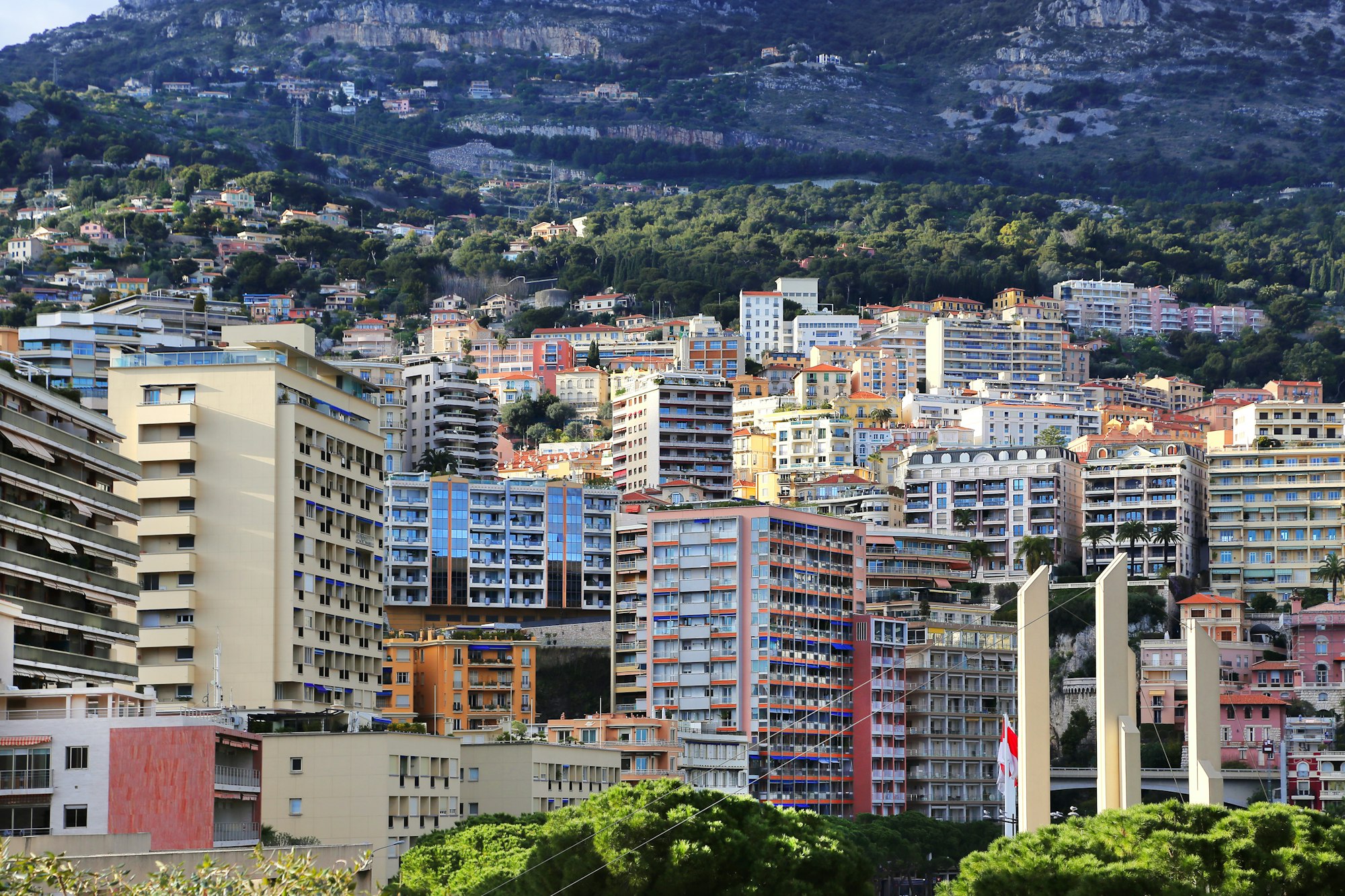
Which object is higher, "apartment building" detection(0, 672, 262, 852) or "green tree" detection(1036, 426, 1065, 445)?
"green tree" detection(1036, 426, 1065, 445)

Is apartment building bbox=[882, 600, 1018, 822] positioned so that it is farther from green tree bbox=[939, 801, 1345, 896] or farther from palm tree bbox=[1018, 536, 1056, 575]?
Result: green tree bbox=[939, 801, 1345, 896]

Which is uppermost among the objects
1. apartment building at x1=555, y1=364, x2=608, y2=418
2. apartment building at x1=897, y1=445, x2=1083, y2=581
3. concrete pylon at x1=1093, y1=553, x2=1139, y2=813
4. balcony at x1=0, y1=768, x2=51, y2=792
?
apartment building at x1=555, y1=364, x2=608, y2=418

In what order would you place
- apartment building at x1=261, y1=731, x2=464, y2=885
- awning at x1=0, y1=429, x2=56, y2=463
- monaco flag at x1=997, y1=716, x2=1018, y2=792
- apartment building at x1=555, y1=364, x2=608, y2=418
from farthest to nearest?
apartment building at x1=555, y1=364, x2=608, y2=418 → apartment building at x1=261, y1=731, x2=464, y2=885 → awning at x1=0, y1=429, x2=56, y2=463 → monaco flag at x1=997, y1=716, x2=1018, y2=792

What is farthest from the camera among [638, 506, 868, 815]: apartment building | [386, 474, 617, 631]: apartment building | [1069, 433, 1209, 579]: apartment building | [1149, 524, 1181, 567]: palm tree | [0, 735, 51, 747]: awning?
[1069, 433, 1209, 579]: apartment building

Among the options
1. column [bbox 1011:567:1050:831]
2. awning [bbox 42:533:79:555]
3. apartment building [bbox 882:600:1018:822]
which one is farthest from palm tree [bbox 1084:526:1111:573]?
column [bbox 1011:567:1050:831]

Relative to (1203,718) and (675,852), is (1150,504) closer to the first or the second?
(675,852)

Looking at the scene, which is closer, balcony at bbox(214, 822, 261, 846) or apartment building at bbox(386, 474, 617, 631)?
balcony at bbox(214, 822, 261, 846)
